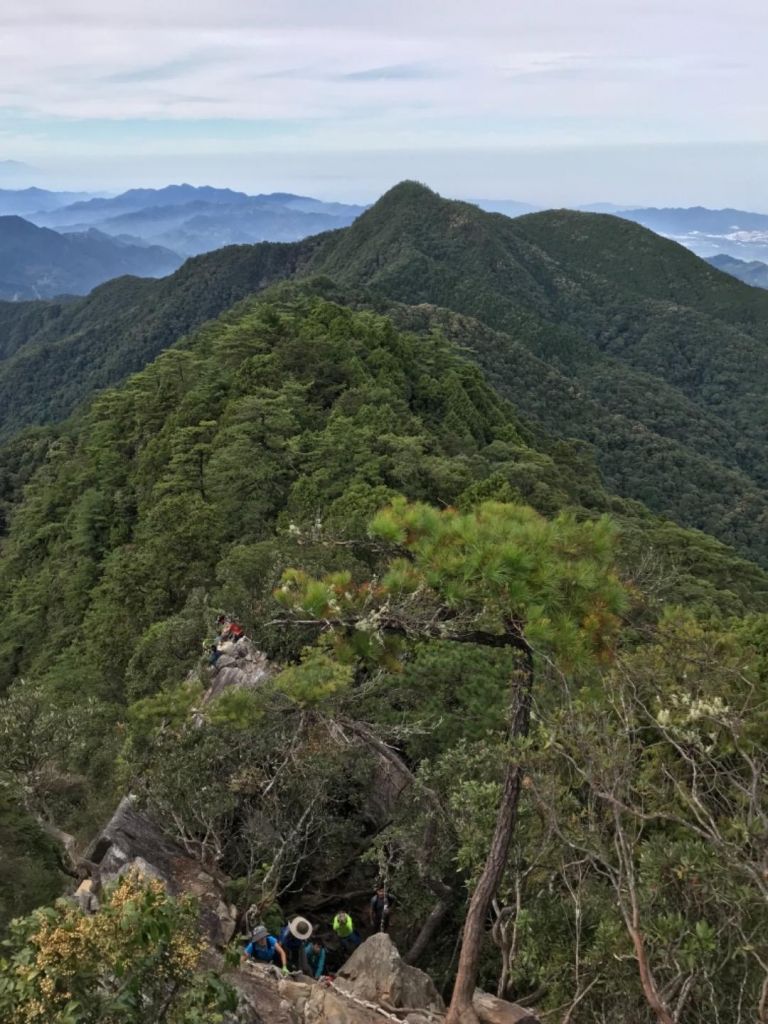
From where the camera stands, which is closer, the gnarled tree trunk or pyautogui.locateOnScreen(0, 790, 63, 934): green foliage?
the gnarled tree trunk

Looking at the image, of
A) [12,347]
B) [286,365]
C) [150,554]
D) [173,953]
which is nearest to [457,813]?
[173,953]

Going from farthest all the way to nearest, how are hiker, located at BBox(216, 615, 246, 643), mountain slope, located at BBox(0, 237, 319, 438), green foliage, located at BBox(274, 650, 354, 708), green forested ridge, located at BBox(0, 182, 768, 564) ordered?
mountain slope, located at BBox(0, 237, 319, 438), green forested ridge, located at BBox(0, 182, 768, 564), hiker, located at BBox(216, 615, 246, 643), green foliage, located at BBox(274, 650, 354, 708)

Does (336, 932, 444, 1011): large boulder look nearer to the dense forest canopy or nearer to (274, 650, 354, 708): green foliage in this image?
the dense forest canopy

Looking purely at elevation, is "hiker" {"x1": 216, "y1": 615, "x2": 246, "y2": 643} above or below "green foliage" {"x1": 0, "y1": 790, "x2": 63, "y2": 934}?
above

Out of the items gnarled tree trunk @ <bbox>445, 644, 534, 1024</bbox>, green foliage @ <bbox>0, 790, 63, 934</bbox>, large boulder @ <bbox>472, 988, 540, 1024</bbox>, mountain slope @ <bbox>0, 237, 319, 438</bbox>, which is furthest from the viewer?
mountain slope @ <bbox>0, 237, 319, 438</bbox>

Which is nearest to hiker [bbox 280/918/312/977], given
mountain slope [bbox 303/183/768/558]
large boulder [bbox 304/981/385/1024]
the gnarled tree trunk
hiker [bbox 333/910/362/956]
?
hiker [bbox 333/910/362/956]

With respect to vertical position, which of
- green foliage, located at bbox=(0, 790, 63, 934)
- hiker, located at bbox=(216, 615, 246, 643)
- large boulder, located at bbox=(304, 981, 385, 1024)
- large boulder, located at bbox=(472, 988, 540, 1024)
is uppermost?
hiker, located at bbox=(216, 615, 246, 643)

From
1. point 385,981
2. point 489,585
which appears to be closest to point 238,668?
point 385,981
